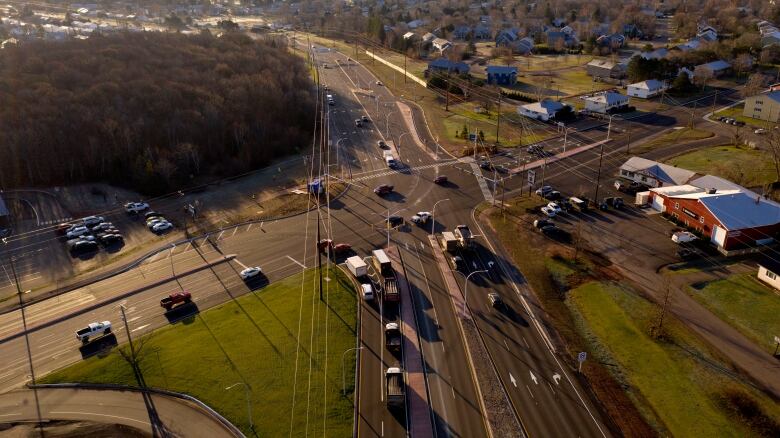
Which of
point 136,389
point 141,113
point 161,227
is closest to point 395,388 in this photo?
point 136,389

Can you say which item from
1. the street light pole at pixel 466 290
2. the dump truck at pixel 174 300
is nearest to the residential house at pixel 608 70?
the street light pole at pixel 466 290

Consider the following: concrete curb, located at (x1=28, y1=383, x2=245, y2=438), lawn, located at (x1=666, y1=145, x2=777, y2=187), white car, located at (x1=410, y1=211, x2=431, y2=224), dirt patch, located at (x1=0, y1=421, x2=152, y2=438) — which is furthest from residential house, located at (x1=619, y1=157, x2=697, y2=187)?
dirt patch, located at (x1=0, y1=421, x2=152, y2=438)

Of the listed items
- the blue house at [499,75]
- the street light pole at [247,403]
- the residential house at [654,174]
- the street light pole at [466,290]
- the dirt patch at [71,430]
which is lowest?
the dirt patch at [71,430]

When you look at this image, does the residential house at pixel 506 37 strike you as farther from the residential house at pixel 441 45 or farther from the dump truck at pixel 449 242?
the dump truck at pixel 449 242

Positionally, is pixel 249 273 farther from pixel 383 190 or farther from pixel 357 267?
pixel 383 190

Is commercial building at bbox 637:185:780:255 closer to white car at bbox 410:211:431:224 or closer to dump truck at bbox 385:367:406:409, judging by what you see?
white car at bbox 410:211:431:224

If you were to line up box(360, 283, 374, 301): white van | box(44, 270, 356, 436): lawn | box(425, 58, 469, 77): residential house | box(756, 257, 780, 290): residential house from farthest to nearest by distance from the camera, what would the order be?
box(425, 58, 469, 77): residential house < box(756, 257, 780, 290): residential house < box(360, 283, 374, 301): white van < box(44, 270, 356, 436): lawn
